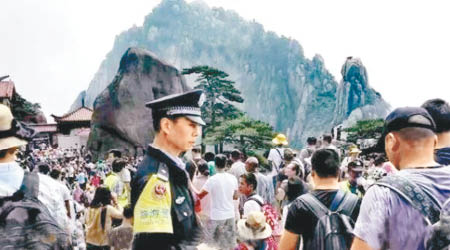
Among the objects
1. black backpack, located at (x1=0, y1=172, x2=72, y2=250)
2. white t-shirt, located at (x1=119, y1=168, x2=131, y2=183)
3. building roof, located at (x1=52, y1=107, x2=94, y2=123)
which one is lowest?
white t-shirt, located at (x1=119, y1=168, x2=131, y2=183)

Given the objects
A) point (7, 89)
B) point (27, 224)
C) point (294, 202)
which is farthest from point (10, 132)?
point (7, 89)

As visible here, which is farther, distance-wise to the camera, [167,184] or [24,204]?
[167,184]

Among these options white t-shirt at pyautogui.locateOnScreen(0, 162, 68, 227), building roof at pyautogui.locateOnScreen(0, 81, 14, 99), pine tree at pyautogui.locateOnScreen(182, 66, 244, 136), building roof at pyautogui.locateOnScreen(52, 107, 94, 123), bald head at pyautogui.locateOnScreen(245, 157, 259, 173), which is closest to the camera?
white t-shirt at pyautogui.locateOnScreen(0, 162, 68, 227)

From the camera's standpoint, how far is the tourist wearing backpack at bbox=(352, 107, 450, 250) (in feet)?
6.06

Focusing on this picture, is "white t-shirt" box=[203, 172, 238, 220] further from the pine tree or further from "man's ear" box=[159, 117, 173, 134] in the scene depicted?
the pine tree

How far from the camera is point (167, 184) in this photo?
98.0 inches

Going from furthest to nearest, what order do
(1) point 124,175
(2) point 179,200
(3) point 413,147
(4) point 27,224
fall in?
(1) point 124,175 < (2) point 179,200 < (4) point 27,224 < (3) point 413,147

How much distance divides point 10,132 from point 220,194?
349 centimetres

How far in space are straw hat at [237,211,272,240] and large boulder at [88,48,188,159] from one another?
98.5 ft

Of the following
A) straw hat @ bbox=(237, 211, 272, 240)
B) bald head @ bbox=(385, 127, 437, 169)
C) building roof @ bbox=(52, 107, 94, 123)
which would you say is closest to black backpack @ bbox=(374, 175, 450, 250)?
bald head @ bbox=(385, 127, 437, 169)

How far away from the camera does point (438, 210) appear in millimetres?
1838

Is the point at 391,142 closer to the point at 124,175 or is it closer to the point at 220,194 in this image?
the point at 220,194

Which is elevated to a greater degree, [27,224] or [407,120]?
[407,120]

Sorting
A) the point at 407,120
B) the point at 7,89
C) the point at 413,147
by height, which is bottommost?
the point at 413,147
